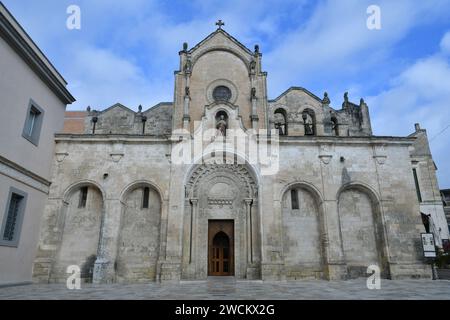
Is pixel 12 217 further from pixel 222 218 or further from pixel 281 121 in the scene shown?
pixel 281 121

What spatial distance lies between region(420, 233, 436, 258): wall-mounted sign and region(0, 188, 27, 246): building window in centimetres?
1860

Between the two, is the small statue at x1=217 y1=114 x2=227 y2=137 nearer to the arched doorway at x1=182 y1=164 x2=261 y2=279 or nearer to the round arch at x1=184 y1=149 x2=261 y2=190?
the round arch at x1=184 y1=149 x2=261 y2=190

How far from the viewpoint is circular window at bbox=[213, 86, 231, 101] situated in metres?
18.8

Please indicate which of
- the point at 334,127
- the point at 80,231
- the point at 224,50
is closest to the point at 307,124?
the point at 334,127

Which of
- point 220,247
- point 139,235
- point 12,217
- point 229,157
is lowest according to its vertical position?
point 220,247

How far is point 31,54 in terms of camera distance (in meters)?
13.2

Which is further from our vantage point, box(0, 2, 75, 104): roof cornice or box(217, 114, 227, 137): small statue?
box(217, 114, 227, 137): small statue

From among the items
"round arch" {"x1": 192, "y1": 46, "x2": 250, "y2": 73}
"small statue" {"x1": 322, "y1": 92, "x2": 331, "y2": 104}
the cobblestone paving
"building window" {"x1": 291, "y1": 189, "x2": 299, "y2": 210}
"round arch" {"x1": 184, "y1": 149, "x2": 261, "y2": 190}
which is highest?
"round arch" {"x1": 192, "y1": 46, "x2": 250, "y2": 73}

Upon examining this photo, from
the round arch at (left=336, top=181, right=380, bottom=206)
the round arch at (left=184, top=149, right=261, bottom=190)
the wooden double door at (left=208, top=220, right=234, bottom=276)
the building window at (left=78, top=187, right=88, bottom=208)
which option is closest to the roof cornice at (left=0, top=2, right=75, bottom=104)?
the building window at (left=78, top=187, right=88, bottom=208)

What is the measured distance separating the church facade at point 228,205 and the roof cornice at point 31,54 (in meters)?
2.47

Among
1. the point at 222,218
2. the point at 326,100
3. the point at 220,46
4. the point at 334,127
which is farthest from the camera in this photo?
the point at 334,127

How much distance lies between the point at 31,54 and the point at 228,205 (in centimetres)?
1163

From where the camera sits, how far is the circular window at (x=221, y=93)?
18.8 meters

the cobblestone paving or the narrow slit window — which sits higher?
the narrow slit window
